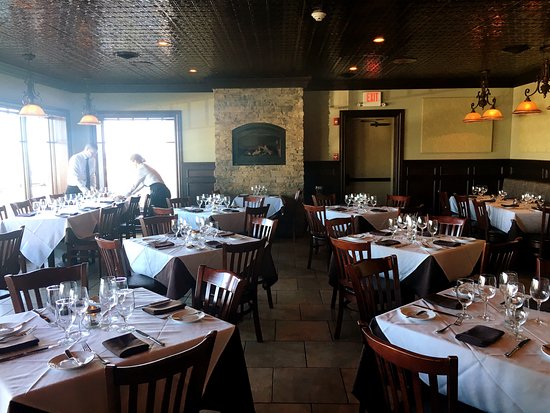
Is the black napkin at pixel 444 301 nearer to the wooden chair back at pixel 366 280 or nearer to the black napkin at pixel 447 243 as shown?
the wooden chair back at pixel 366 280

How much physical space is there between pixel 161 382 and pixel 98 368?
0.27 meters

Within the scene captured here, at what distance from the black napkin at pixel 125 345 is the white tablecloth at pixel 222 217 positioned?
14.1 ft

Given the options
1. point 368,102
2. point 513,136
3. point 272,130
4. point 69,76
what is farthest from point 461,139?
point 69,76

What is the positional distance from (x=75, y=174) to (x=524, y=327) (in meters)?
7.96

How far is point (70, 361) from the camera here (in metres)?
1.90

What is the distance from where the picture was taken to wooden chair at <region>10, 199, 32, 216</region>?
21.4 feet

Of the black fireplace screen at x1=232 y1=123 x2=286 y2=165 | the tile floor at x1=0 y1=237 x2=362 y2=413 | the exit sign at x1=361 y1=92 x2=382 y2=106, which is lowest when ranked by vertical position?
the tile floor at x1=0 y1=237 x2=362 y2=413

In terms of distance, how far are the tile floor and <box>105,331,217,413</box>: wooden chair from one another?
4.09 ft

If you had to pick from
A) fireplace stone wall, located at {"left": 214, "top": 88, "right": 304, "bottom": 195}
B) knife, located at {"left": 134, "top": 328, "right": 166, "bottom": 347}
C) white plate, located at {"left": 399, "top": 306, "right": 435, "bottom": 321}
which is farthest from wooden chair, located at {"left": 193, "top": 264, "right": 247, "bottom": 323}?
fireplace stone wall, located at {"left": 214, "top": 88, "right": 304, "bottom": 195}

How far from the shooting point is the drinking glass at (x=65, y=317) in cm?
212

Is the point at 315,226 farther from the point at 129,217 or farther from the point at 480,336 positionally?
the point at 480,336

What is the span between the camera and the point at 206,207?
281 inches

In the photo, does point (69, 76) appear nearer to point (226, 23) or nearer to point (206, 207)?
point (206, 207)

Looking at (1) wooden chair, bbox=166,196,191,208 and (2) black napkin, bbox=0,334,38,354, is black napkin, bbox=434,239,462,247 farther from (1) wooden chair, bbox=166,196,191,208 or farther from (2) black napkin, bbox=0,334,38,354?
(1) wooden chair, bbox=166,196,191,208
